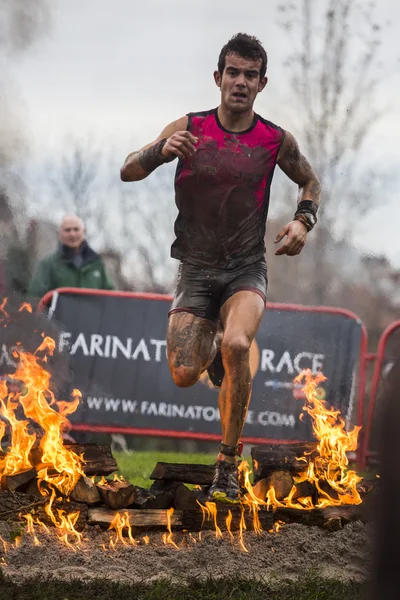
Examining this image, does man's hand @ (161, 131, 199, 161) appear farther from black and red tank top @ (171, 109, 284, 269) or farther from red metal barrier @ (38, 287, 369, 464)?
red metal barrier @ (38, 287, 369, 464)

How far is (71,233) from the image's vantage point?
8.66m

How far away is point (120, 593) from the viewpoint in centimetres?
390

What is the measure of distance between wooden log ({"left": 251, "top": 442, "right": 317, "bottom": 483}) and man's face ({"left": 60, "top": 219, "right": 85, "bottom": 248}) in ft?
12.9

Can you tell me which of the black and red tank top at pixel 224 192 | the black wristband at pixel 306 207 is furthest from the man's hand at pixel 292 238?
the black and red tank top at pixel 224 192

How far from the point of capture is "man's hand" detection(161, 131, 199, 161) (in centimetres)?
465

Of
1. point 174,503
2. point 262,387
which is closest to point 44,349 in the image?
point 262,387

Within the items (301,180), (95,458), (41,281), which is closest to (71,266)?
(41,281)

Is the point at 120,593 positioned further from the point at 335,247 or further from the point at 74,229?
the point at 335,247

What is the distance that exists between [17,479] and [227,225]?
183 centimetres

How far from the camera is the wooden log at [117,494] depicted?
15.6 ft

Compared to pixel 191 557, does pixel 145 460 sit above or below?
below

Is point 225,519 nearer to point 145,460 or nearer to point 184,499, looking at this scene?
point 184,499

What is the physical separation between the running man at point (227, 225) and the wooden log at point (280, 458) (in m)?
0.23

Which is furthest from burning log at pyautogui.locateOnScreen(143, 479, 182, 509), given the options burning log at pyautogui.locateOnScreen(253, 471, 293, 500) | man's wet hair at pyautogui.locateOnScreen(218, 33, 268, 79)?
man's wet hair at pyautogui.locateOnScreen(218, 33, 268, 79)
